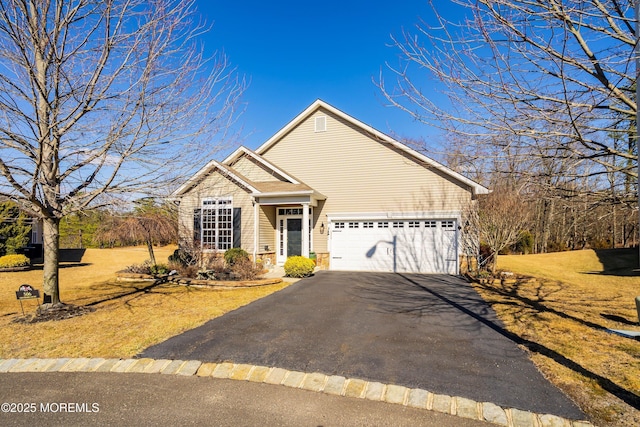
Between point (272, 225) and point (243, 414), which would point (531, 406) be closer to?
point (243, 414)

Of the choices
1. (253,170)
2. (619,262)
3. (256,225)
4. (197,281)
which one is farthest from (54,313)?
(619,262)

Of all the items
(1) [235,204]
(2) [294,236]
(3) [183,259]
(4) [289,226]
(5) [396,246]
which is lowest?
(3) [183,259]

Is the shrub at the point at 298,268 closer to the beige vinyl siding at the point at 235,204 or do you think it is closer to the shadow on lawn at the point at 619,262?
the beige vinyl siding at the point at 235,204

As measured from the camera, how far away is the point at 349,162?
15.6 meters

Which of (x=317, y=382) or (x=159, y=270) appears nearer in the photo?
(x=317, y=382)

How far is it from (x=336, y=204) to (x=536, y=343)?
10687mm

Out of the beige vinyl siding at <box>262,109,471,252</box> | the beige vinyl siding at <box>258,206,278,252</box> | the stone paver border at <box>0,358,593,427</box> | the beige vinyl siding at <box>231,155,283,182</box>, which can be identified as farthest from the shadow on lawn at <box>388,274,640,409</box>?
the beige vinyl siding at <box>231,155,283,182</box>

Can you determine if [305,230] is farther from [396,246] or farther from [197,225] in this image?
[197,225]

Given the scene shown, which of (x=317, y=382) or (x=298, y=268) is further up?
(x=298, y=268)

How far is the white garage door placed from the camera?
1400cm

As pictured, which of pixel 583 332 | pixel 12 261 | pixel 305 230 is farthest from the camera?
pixel 12 261

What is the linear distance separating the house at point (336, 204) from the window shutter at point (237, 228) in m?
0.04

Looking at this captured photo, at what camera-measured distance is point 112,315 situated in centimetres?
755

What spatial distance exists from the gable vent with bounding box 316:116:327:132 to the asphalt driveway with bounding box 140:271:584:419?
30.8 ft
